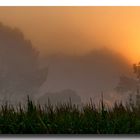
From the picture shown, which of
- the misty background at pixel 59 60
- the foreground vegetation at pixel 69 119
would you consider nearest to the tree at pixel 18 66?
the misty background at pixel 59 60

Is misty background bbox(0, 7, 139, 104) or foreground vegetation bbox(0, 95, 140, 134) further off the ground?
misty background bbox(0, 7, 139, 104)

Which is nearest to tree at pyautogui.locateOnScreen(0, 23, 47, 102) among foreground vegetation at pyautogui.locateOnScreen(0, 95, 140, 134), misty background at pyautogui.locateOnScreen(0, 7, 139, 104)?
misty background at pyautogui.locateOnScreen(0, 7, 139, 104)

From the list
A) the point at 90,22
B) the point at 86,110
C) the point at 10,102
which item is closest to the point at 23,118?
the point at 10,102

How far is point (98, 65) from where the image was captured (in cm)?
270

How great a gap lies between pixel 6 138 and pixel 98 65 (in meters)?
0.93

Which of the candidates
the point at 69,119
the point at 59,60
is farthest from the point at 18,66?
the point at 69,119

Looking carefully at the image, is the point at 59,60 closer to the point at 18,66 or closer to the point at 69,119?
the point at 18,66

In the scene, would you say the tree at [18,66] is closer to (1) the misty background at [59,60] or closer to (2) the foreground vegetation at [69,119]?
(1) the misty background at [59,60]

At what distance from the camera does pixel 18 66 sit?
2.71 m

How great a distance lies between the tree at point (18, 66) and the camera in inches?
106

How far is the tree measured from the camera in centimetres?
270

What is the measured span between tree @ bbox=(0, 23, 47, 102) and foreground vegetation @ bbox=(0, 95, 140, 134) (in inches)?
4.8

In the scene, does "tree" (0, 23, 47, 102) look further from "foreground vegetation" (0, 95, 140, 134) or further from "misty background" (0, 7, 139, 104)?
"foreground vegetation" (0, 95, 140, 134)

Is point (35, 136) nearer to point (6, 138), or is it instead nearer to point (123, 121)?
point (6, 138)
